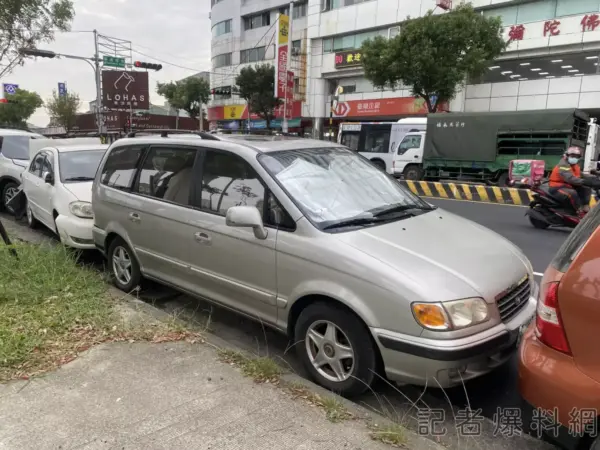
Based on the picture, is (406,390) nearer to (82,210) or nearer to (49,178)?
(82,210)

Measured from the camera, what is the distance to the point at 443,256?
289cm

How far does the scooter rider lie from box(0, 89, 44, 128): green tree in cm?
6546

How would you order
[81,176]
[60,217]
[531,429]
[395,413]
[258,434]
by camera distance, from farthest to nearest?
[81,176], [60,217], [395,413], [258,434], [531,429]

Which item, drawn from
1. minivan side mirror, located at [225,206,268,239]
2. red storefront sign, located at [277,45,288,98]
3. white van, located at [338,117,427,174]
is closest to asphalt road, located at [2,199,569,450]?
minivan side mirror, located at [225,206,268,239]

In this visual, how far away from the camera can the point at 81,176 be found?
22.1 ft

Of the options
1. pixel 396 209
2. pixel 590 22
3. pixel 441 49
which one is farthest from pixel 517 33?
pixel 396 209

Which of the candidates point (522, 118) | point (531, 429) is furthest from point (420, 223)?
point (522, 118)

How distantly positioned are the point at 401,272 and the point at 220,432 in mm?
1293

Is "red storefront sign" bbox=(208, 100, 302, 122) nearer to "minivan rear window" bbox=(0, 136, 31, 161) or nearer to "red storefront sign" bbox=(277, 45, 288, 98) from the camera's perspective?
"red storefront sign" bbox=(277, 45, 288, 98)

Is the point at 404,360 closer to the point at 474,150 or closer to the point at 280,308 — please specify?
the point at 280,308

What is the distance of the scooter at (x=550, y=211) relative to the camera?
26.1 ft

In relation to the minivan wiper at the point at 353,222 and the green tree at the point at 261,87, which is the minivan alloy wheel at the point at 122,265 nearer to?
the minivan wiper at the point at 353,222

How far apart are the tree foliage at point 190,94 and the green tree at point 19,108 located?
21751 millimetres

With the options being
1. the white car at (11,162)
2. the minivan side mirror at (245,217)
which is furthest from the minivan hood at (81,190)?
the minivan side mirror at (245,217)
